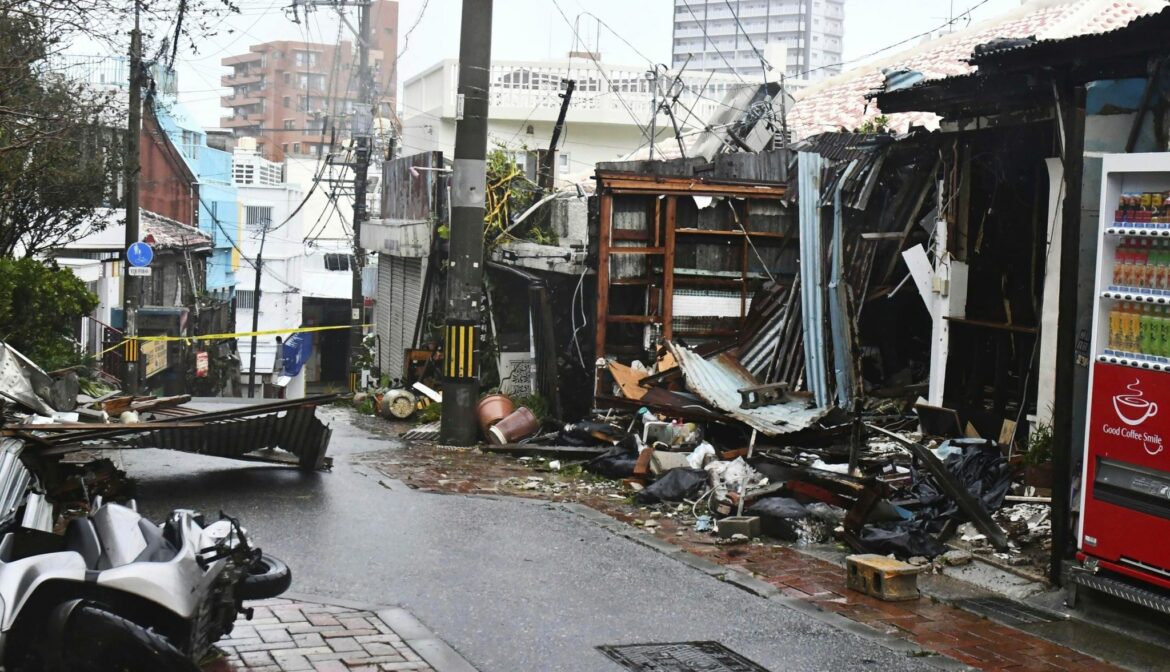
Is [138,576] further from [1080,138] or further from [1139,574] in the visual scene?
[1080,138]

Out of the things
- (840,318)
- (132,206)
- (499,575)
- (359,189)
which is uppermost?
(359,189)

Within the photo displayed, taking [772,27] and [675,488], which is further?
[772,27]

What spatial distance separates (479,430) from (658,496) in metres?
5.33

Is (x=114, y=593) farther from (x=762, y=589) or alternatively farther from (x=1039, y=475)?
(x=1039, y=475)

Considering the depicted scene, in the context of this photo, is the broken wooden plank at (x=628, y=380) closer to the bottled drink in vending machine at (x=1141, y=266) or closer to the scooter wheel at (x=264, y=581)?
the bottled drink in vending machine at (x=1141, y=266)

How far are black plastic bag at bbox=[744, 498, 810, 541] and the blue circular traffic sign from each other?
18463mm

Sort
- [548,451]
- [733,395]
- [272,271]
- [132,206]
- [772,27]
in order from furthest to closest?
[772,27] → [272,271] → [132,206] → [548,451] → [733,395]

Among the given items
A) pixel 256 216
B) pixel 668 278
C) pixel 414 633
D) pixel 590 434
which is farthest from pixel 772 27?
pixel 414 633

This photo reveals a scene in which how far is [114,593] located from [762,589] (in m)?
4.93

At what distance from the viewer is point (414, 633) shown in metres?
7.35

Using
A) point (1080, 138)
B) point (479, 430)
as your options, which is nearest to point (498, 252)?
point (479, 430)

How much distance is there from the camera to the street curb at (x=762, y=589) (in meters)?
7.21

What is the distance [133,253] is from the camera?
25266mm

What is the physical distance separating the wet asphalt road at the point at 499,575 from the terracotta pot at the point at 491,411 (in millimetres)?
3690
